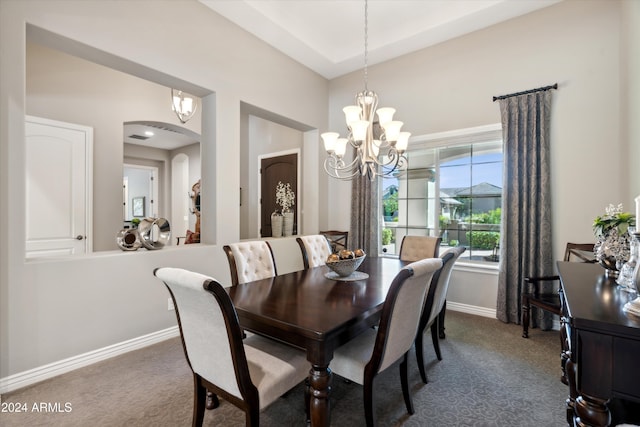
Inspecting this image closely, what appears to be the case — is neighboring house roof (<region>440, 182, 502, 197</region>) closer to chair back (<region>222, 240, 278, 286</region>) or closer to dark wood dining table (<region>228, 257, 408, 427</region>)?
dark wood dining table (<region>228, 257, 408, 427</region>)

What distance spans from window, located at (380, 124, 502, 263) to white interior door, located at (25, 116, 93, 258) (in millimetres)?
4101

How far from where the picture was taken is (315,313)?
1557mm

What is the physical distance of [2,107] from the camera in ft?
6.55

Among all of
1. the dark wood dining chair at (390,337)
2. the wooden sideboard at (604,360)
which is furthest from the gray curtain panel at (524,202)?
the wooden sideboard at (604,360)

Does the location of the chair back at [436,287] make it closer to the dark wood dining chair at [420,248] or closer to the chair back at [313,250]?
the dark wood dining chair at [420,248]

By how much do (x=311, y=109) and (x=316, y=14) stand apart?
4.24 feet

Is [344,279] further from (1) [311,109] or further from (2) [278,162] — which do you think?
(2) [278,162]

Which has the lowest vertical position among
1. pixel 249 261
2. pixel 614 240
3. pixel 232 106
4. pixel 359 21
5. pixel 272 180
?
pixel 249 261

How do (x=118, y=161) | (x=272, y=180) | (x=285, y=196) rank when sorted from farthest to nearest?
(x=272, y=180) → (x=285, y=196) → (x=118, y=161)

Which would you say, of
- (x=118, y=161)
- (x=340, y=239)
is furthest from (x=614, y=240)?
(x=118, y=161)

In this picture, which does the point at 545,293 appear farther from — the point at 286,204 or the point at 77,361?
the point at 77,361

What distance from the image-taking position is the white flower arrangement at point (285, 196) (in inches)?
188

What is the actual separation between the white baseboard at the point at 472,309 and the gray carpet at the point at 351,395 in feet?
2.75

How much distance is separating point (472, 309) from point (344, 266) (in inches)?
91.4
